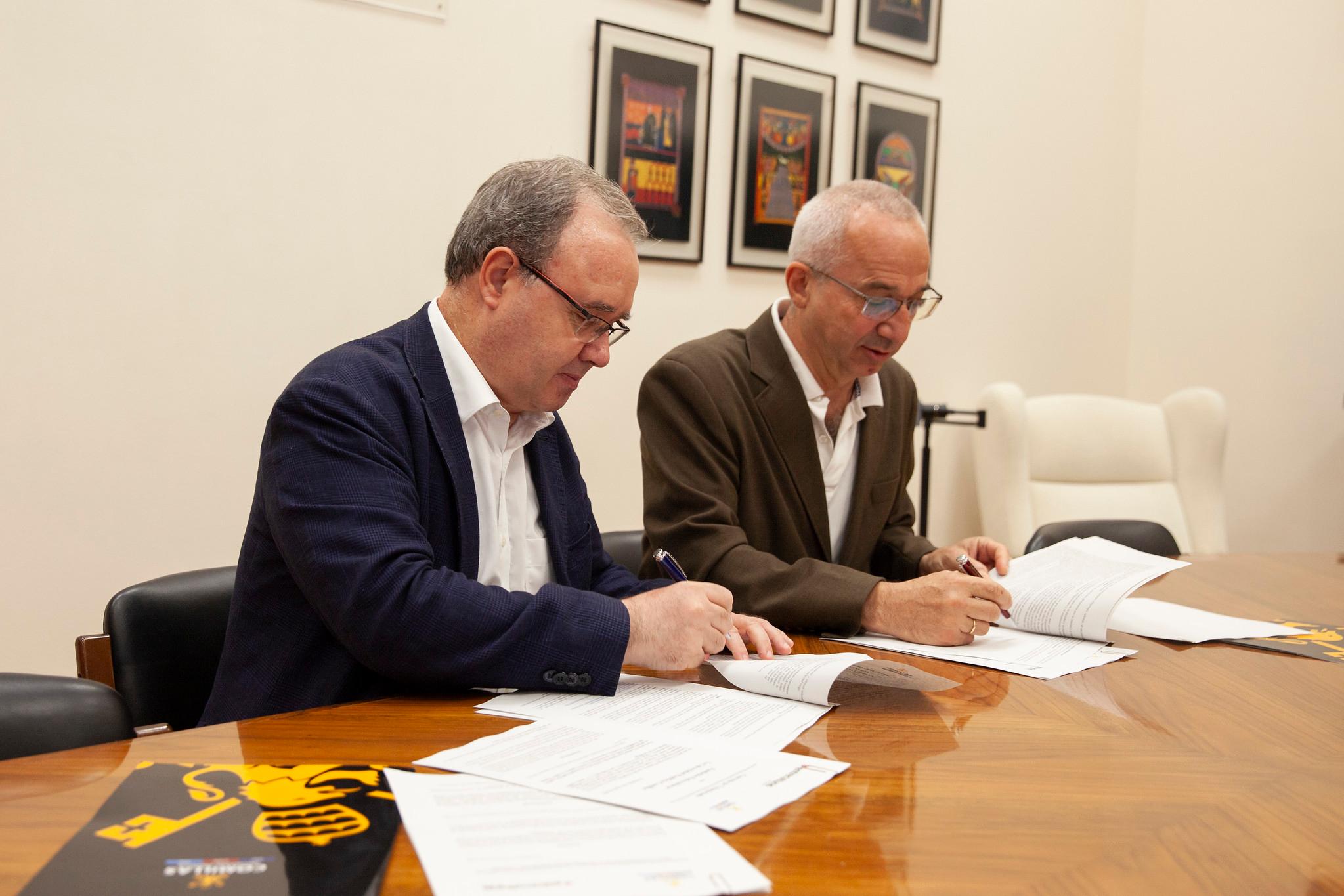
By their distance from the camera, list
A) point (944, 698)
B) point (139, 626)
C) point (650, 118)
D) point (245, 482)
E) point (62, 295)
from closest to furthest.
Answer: point (944, 698)
point (139, 626)
point (62, 295)
point (245, 482)
point (650, 118)

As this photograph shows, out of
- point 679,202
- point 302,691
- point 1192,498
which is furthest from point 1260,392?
point 302,691

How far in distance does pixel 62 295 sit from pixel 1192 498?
369 centimetres

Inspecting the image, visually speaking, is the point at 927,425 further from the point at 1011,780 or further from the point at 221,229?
the point at 1011,780

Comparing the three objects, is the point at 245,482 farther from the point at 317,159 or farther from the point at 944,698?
the point at 944,698

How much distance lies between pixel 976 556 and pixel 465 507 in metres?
1.02

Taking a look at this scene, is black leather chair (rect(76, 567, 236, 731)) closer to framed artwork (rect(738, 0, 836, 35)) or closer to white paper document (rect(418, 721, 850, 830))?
white paper document (rect(418, 721, 850, 830))

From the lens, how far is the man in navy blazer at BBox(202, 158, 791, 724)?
1.26 meters

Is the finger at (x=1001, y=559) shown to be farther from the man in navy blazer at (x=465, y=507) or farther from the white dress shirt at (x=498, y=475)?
the white dress shirt at (x=498, y=475)

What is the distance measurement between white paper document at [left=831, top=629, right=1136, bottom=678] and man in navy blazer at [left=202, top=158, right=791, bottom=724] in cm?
23

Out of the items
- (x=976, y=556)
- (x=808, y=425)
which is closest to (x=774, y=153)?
(x=808, y=425)

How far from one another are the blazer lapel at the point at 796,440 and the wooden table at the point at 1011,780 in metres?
0.63

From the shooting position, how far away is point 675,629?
4.34 feet

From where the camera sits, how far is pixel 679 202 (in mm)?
3465

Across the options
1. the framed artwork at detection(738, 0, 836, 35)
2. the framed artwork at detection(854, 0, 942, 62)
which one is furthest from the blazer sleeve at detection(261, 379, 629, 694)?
the framed artwork at detection(854, 0, 942, 62)
